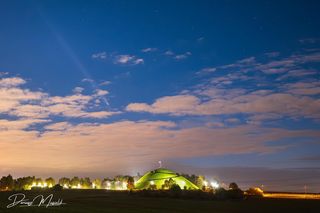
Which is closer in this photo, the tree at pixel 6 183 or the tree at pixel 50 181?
the tree at pixel 6 183

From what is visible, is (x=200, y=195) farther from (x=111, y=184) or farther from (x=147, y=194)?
(x=111, y=184)

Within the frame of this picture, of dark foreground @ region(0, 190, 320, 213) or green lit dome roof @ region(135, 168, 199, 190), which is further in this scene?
green lit dome roof @ region(135, 168, 199, 190)

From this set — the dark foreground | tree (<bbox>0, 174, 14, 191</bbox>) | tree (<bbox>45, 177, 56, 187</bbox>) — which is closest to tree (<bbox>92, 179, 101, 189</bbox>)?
tree (<bbox>45, 177, 56, 187</bbox>)

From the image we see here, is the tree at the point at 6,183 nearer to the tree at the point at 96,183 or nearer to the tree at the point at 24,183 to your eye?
the tree at the point at 24,183

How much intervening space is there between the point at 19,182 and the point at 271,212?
135 m

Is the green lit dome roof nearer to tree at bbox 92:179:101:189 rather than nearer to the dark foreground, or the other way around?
tree at bbox 92:179:101:189

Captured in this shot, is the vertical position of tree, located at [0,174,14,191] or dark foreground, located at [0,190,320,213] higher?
tree, located at [0,174,14,191]

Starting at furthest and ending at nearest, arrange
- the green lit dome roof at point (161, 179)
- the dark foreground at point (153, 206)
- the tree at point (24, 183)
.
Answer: the tree at point (24, 183)
the green lit dome roof at point (161, 179)
the dark foreground at point (153, 206)

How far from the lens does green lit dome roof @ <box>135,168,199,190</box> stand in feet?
535

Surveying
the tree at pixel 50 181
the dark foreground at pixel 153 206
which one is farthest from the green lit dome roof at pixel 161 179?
the dark foreground at pixel 153 206

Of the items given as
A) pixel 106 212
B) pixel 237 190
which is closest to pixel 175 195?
pixel 237 190

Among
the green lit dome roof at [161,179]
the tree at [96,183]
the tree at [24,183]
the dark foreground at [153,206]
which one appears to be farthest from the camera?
the tree at [96,183]

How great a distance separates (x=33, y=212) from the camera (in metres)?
42.2

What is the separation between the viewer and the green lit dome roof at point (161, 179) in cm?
16312
